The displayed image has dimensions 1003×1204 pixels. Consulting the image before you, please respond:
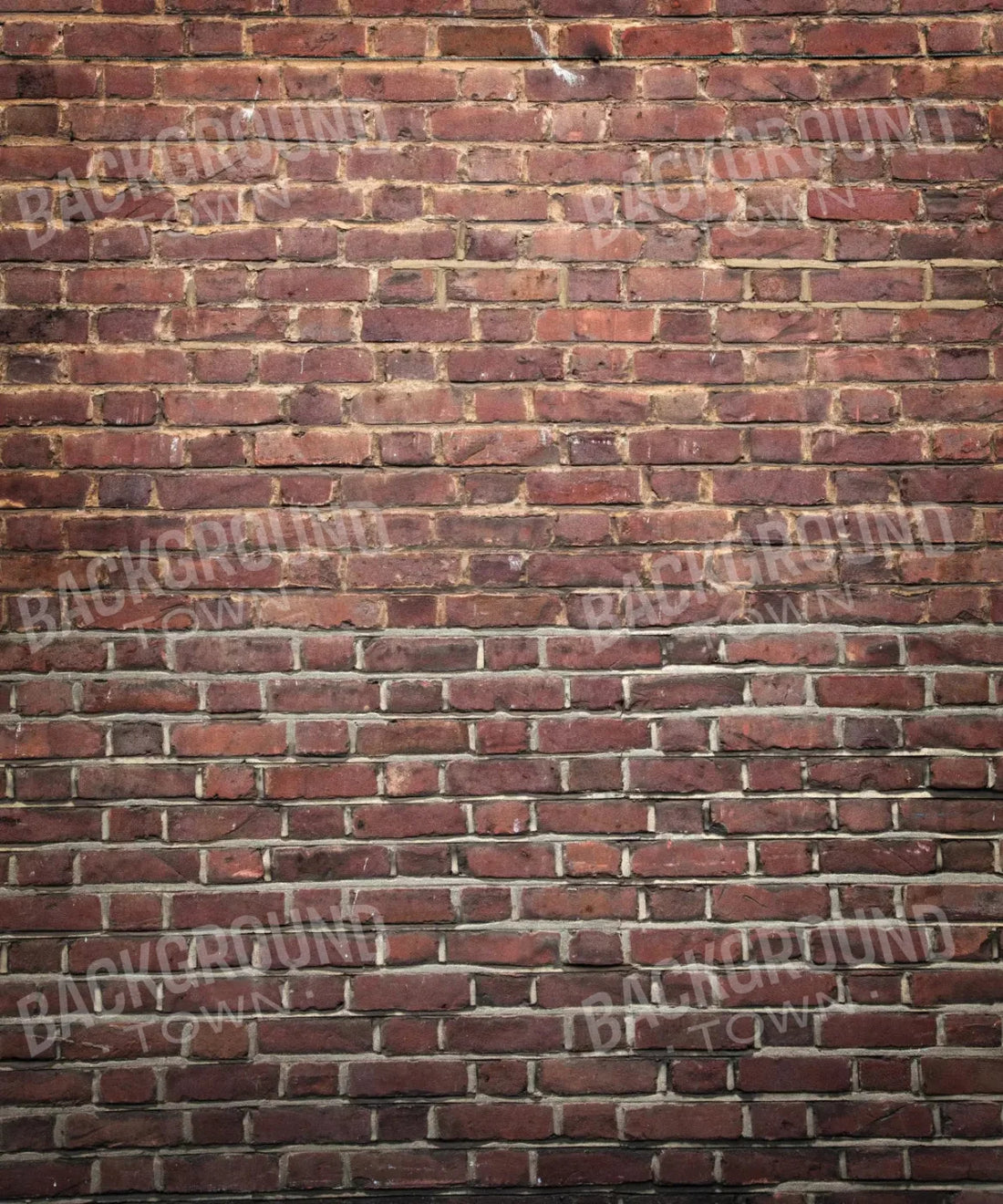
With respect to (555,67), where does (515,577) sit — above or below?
below

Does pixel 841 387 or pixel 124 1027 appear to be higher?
pixel 841 387

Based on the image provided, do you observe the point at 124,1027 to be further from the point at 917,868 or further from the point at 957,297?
the point at 957,297

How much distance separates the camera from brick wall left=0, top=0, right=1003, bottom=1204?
174 cm

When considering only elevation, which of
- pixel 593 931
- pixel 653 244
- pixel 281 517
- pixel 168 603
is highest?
pixel 653 244

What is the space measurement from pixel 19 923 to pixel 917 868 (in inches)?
64.8

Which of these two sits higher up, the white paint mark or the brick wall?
the white paint mark

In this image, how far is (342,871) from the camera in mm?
1748

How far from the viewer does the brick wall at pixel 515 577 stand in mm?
1740

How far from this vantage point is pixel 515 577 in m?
1.78

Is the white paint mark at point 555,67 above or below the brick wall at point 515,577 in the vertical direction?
above

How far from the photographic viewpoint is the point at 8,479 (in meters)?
1.77

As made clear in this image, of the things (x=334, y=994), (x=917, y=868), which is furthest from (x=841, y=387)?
(x=334, y=994)

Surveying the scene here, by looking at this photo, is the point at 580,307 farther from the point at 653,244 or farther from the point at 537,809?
the point at 537,809

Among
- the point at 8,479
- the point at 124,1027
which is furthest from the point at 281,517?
the point at 124,1027
